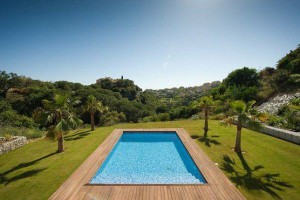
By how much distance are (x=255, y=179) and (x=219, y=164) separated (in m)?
2.08

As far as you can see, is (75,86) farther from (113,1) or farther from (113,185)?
(113,185)

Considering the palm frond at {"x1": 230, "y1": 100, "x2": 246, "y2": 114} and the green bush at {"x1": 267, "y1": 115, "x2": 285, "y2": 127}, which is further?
the green bush at {"x1": 267, "y1": 115, "x2": 285, "y2": 127}

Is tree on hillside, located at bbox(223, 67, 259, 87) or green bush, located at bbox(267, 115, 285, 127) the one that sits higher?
tree on hillside, located at bbox(223, 67, 259, 87)

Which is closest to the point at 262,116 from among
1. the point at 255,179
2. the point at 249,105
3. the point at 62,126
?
the point at 249,105

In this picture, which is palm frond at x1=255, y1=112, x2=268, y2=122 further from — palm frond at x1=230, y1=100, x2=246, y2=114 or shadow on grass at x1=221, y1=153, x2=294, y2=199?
shadow on grass at x1=221, y1=153, x2=294, y2=199

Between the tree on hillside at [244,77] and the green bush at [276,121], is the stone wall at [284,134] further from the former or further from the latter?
the tree on hillside at [244,77]

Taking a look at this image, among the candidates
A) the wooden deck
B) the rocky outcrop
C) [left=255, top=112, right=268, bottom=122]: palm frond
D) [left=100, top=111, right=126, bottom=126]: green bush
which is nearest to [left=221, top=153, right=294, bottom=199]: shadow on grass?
the wooden deck

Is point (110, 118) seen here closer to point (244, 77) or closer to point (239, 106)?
point (244, 77)

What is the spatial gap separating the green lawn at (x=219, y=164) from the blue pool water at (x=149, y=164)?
5.05 ft

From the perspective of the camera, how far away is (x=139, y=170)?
37.4 ft

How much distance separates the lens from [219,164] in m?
11.0

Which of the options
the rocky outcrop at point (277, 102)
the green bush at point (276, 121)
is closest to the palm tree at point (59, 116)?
the green bush at point (276, 121)

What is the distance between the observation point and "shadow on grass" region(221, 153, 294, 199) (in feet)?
27.4

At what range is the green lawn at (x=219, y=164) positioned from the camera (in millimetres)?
8367
